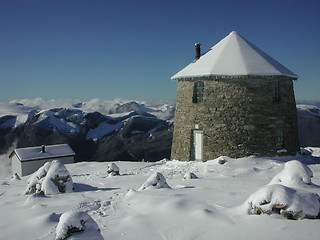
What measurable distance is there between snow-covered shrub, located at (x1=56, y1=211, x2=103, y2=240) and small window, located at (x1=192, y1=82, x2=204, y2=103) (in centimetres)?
1306

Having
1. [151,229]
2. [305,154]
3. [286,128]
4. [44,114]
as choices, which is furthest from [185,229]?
[44,114]

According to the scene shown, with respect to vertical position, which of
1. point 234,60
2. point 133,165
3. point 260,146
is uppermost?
point 234,60

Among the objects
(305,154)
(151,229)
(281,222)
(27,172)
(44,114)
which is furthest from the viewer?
(44,114)

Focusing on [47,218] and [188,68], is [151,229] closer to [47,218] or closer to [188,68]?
[47,218]

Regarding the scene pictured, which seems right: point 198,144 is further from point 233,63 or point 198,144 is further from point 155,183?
point 155,183

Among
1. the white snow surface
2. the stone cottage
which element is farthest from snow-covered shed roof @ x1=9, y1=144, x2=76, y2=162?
the stone cottage

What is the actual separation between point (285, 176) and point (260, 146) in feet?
30.1

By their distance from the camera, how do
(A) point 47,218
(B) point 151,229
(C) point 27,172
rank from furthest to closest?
(C) point 27,172
(A) point 47,218
(B) point 151,229

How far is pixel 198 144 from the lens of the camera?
16906mm

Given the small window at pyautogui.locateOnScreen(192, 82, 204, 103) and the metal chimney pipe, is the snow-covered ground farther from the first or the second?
the metal chimney pipe

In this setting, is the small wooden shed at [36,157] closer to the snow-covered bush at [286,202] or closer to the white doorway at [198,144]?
the white doorway at [198,144]

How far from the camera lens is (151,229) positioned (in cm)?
580

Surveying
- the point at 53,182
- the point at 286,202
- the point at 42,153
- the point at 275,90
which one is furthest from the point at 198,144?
the point at 42,153

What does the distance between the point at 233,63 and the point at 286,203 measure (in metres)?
12.0
